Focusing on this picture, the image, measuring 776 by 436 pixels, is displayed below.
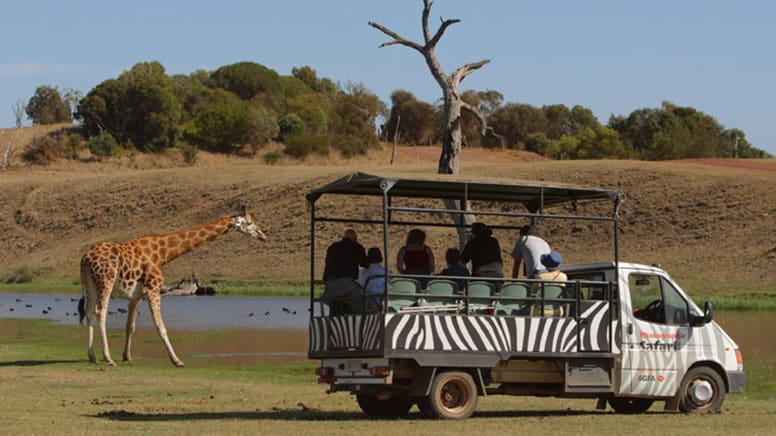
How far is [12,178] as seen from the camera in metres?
89.6

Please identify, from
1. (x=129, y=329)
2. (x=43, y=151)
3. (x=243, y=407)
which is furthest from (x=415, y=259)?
(x=43, y=151)

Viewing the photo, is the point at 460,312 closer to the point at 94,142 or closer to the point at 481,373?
the point at 481,373

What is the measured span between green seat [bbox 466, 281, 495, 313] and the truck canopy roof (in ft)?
4.17

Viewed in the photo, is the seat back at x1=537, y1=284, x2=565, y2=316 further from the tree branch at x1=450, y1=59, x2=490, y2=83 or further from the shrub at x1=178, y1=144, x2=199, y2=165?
the shrub at x1=178, y1=144, x2=199, y2=165

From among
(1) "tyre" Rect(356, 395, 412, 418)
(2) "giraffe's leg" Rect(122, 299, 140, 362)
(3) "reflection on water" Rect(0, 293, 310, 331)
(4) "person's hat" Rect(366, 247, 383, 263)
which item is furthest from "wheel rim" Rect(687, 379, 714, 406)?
(3) "reflection on water" Rect(0, 293, 310, 331)

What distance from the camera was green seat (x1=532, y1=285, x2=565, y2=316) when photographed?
16.4 m

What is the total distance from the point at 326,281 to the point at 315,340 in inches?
30.0

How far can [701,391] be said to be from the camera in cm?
1706

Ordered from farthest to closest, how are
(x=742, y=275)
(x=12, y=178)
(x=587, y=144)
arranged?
(x=587, y=144) < (x=12, y=178) < (x=742, y=275)

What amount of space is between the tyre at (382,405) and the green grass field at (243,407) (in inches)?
7.0

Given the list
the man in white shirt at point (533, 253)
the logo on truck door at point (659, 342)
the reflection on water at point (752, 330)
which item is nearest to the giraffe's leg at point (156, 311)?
the man in white shirt at point (533, 253)

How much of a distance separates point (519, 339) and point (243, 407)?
389cm

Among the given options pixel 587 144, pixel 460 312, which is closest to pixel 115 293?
pixel 460 312

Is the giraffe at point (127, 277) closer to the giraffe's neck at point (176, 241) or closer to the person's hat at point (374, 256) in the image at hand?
the giraffe's neck at point (176, 241)
